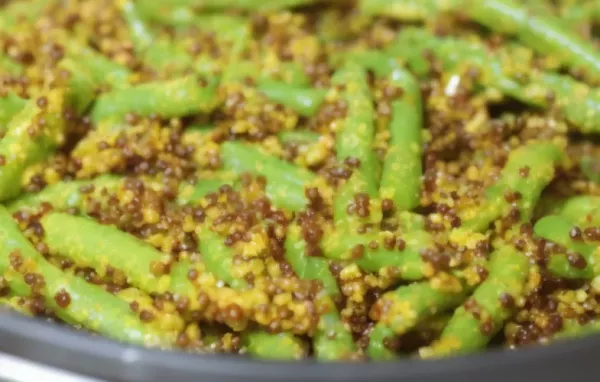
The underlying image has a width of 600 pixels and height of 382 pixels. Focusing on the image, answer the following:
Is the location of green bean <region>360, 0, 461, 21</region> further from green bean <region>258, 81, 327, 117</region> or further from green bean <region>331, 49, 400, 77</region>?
green bean <region>258, 81, 327, 117</region>

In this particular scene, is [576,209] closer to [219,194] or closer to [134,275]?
[219,194]

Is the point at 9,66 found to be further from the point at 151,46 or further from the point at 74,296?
the point at 74,296

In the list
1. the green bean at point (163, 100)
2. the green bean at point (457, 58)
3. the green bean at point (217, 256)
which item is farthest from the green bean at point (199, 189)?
the green bean at point (457, 58)

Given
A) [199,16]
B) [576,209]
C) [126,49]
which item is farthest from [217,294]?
[199,16]

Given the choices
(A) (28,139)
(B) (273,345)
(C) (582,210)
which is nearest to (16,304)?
(A) (28,139)

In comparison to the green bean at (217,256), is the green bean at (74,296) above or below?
above

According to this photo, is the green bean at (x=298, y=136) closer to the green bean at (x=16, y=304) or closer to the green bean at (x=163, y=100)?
the green bean at (x=163, y=100)
